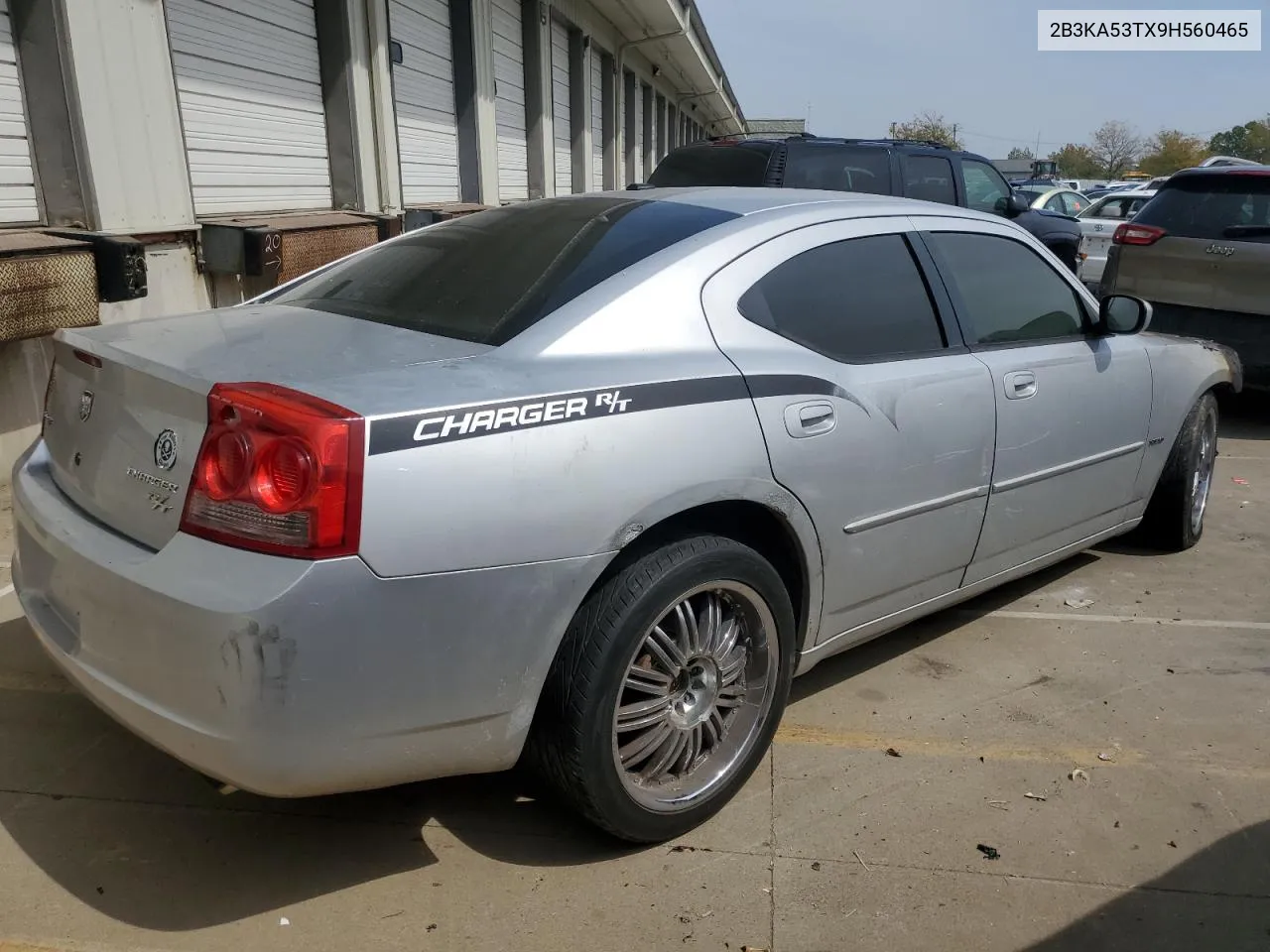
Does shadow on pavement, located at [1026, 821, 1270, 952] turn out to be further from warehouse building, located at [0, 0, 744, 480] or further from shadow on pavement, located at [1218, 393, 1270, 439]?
shadow on pavement, located at [1218, 393, 1270, 439]

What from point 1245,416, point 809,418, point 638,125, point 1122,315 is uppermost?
point 638,125

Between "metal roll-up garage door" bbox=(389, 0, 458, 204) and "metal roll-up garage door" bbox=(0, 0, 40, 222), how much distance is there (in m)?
4.44

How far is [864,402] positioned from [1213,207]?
606 cm

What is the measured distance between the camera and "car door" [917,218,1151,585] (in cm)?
348

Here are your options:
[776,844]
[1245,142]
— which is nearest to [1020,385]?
[776,844]

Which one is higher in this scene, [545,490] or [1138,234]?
[1138,234]

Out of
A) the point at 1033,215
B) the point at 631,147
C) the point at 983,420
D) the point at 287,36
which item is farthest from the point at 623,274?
the point at 631,147

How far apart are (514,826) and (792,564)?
3.42ft

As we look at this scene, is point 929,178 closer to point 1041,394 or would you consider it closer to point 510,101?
point 1041,394

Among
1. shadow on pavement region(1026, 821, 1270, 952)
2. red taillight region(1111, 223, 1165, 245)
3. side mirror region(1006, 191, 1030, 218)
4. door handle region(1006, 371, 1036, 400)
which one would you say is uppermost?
side mirror region(1006, 191, 1030, 218)

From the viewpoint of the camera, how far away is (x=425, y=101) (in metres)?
10.6

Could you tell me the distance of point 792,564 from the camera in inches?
113

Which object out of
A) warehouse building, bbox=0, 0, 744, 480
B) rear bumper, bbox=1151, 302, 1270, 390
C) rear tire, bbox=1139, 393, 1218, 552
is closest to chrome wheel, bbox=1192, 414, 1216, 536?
rear tire, bbox=1139, 393, 1218, 552

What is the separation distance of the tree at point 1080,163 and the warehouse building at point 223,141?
316 ft
